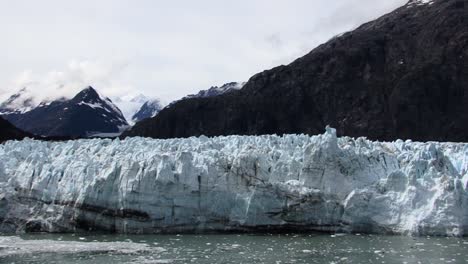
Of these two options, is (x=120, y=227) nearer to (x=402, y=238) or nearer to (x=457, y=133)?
(x=402, y=238)

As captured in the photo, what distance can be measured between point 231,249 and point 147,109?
160m

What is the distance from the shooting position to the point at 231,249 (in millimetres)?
20688

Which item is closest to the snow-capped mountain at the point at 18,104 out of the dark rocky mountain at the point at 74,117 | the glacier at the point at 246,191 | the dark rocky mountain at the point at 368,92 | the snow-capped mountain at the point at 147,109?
the dark rocky mountain at the point at 74,117

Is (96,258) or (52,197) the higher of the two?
(52,197)

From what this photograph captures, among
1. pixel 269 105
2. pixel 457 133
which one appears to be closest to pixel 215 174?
pixel 457 133

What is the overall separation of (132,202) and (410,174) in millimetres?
11140

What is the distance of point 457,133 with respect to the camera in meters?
68.8

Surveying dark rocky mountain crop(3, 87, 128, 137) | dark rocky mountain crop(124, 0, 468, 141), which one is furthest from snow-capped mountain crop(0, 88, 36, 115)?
dark rocky mountain crop(124, 0, 468, 141)

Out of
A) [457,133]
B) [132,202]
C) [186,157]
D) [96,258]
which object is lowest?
[96,258]

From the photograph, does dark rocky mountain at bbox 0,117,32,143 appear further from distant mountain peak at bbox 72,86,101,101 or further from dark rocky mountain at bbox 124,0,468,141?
distant mountain peak at bbox 72,86,101,101

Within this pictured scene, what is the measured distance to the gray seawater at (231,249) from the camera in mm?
18547

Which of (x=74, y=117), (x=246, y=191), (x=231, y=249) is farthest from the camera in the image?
(x=74, y=117)

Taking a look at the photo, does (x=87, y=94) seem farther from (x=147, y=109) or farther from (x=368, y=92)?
(x=368, y=92)

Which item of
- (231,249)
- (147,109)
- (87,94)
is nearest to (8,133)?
(231,249)
